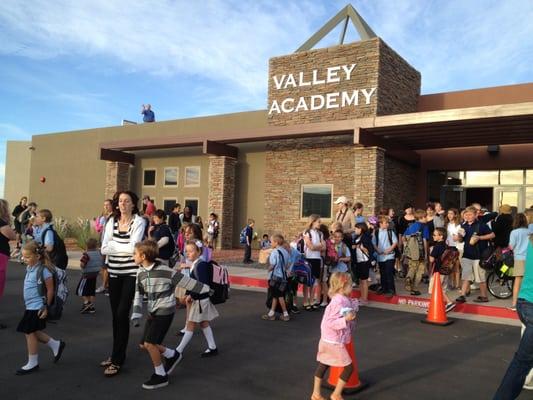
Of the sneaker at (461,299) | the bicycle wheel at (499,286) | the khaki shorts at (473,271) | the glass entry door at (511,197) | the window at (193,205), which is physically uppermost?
the glass entry door at (511,197)

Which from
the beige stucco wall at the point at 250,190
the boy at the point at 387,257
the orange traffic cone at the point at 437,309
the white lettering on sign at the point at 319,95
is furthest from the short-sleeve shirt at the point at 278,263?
the beige stucco wall at the point at 250,190

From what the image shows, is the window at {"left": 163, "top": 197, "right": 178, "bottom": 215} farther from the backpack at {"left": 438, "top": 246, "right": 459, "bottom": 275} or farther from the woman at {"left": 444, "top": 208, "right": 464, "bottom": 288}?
the backpack at {"left": 438, "top": 246, "right": 459, "bottom": 275}

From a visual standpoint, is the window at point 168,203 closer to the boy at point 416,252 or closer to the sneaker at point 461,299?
the boy at point 416,252

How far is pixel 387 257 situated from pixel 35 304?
21.8 ft

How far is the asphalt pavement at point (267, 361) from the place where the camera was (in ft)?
15.1

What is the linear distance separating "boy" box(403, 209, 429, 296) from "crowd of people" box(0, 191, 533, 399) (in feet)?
0.07

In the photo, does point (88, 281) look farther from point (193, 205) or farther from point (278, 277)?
point (193, 205)

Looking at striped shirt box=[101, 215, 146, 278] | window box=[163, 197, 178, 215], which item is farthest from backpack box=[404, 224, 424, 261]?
window box=[163, 197, 178, 215]

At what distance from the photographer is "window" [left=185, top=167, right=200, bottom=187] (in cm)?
2130

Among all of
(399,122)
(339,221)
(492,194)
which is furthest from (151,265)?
(492,194)

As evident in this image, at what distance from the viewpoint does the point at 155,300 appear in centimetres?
474

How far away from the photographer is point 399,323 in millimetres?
7715

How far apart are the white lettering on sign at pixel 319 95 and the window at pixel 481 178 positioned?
191 inches

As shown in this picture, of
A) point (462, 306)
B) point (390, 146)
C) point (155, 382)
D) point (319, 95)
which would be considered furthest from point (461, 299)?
point (319, 95)
